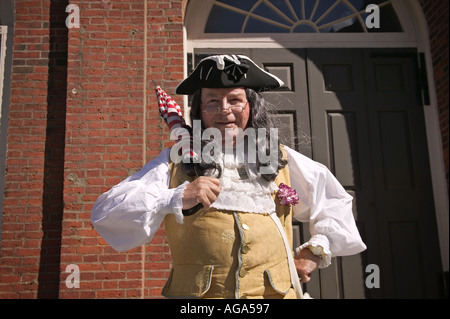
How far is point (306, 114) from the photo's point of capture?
13.8 feet

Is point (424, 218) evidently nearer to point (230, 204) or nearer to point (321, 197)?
point (321, 197)

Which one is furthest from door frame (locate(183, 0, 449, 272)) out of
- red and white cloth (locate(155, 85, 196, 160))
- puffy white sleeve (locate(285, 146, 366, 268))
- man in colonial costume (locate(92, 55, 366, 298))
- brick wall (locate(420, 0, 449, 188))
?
puffy white sleeve (locate(285, 146, 366, 268))

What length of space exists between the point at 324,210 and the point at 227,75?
2.78ft

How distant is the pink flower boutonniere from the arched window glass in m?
2.79

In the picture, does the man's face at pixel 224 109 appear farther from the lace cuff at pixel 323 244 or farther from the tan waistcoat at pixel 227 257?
the lace cuff at pixel 323 244

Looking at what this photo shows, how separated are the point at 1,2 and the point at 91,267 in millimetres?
2780

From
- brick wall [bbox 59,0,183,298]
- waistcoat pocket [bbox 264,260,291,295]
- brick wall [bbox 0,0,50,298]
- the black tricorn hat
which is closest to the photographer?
waistcoat pocket [bbox 264,260,291,295]

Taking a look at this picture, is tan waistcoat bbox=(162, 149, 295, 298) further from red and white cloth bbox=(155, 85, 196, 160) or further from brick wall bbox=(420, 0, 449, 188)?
brick wall bbox=(420, 0, 449, 188)

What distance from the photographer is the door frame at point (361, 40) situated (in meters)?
4.25

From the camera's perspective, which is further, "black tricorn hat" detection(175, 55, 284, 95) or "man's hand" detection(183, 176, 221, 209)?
"black tricorn hat" detection(175, 55, 284, 95)

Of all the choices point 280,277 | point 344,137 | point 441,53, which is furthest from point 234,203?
point 441,53

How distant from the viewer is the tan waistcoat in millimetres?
1846

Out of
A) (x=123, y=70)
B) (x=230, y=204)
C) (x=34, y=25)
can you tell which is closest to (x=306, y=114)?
(x=123, y=70)

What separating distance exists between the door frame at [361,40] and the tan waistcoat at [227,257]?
266cm
